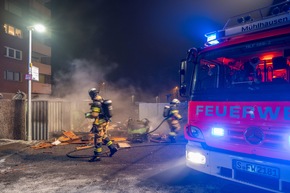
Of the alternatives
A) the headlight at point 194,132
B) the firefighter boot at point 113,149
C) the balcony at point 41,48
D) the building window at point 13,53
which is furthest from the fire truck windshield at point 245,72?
the balcony at point 41,48

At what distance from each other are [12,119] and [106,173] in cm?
616

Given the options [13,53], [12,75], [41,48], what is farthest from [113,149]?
[41,48]

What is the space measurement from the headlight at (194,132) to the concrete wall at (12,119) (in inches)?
A: 301

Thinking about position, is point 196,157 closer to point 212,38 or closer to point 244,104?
point 244,104

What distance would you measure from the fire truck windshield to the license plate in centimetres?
95

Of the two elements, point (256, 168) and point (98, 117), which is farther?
point (98, 117)

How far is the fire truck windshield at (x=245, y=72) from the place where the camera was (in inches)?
132

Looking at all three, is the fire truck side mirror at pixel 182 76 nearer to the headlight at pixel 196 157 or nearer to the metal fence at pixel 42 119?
the headlight at pixel 196 157

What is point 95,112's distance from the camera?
602cm

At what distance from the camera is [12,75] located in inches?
1054

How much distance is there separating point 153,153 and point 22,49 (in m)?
27.9

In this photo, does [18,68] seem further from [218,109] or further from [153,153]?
[218,109]

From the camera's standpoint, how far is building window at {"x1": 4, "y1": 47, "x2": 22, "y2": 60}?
2645 cm

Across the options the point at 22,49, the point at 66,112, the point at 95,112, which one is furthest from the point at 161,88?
the point at 95,112
